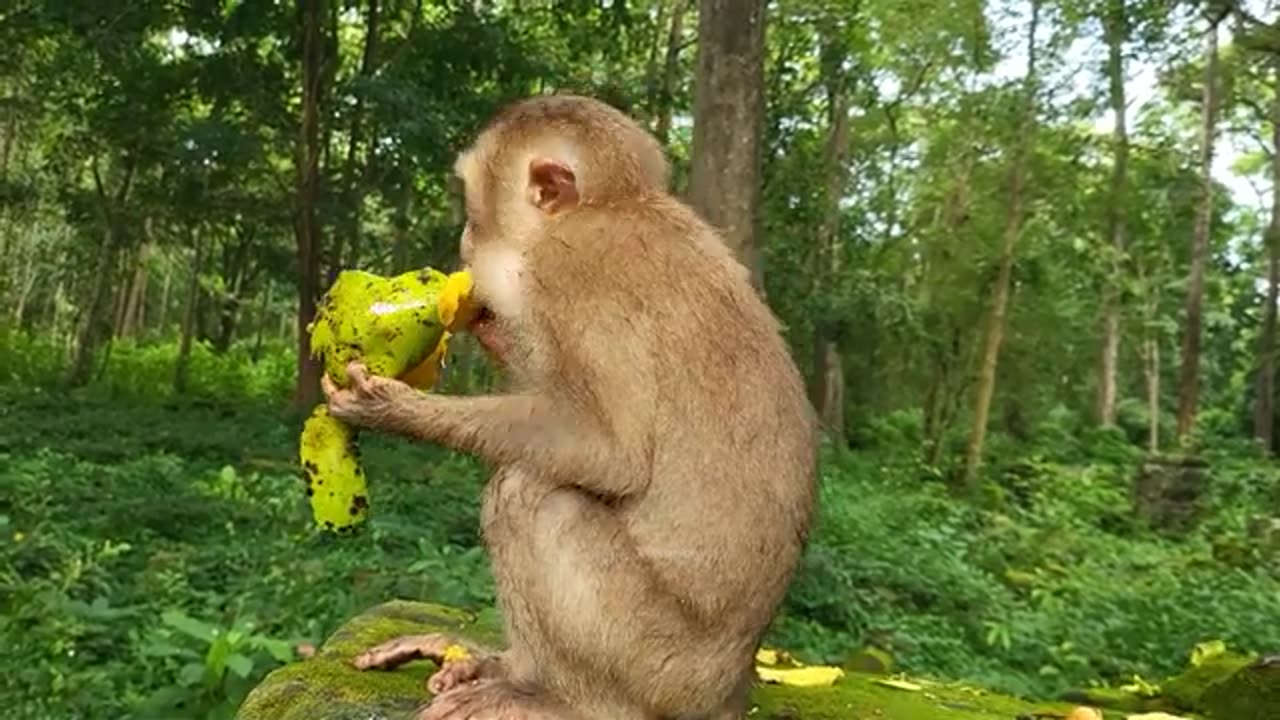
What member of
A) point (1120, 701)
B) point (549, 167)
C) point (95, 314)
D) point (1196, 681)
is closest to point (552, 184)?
point (549, 167)

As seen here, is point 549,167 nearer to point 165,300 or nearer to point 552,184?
point 552,184

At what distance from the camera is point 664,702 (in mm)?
2506

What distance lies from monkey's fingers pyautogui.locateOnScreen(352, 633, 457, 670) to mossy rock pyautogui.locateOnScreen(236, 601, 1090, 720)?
1.0 inches

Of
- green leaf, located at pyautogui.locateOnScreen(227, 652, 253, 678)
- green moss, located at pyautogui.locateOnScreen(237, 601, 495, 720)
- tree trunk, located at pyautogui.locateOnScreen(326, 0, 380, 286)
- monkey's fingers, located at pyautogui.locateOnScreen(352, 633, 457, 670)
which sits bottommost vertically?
green leaf, located at pyautogui.locateOnScreen(227, 652, 253, 678)

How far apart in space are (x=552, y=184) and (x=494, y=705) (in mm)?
1024

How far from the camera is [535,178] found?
2.70 metres

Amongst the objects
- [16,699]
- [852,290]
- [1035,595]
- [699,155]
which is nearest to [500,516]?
[16,699]

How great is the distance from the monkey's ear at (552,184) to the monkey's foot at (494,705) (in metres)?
0.95

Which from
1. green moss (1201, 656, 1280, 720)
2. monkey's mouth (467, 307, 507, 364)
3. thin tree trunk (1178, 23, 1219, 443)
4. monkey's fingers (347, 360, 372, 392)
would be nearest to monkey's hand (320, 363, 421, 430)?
monkey's fingers (347, 360, 372, 392)

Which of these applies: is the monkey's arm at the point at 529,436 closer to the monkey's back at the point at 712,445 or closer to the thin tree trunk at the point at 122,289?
the monkey's back at the point at 712,445

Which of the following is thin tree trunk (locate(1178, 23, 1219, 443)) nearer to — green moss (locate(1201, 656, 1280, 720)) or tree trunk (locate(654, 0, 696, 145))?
tree trunk (locate(654, 0, 696, 145))

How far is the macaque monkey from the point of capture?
245 centimetres

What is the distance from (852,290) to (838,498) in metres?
4.44

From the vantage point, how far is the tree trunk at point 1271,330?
78.9 feet
